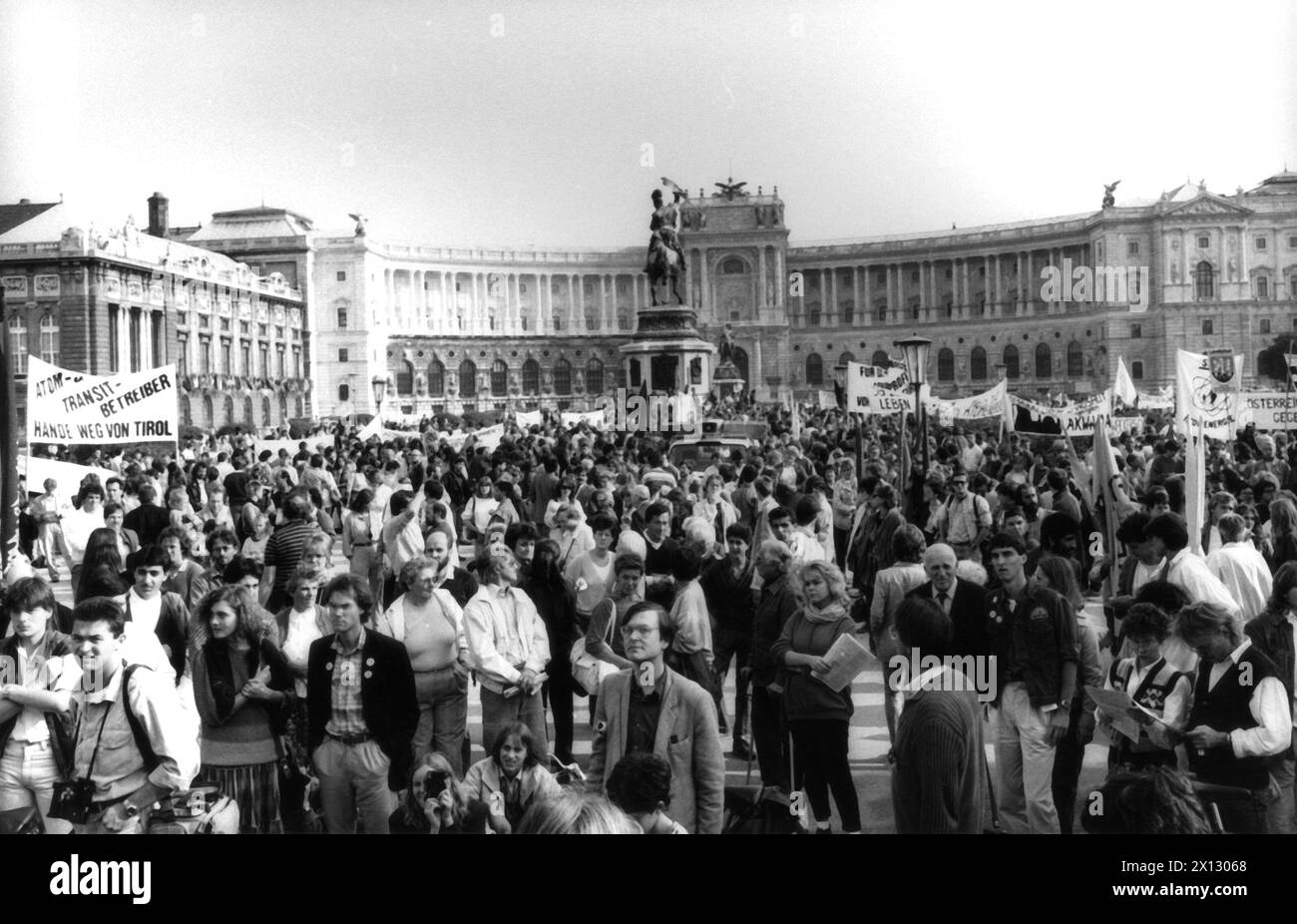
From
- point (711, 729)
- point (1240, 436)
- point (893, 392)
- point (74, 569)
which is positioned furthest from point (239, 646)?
point (1240, 436)

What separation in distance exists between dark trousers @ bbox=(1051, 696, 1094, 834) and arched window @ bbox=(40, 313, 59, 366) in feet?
160

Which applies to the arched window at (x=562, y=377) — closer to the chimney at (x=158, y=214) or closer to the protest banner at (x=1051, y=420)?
the chimney at (x=158, y=214)

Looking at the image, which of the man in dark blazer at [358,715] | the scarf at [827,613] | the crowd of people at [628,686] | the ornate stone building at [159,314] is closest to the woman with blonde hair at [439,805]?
the crowd of people at [628,686]

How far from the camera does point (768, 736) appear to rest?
7.52 metres

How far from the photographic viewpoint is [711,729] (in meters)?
5.63

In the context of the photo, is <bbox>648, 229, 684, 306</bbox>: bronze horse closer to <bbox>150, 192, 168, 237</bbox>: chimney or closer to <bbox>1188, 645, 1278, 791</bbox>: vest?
<bbox>1188, 645, 1278, 791</bbox>: vest

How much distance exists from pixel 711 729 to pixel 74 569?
6667 millimetres

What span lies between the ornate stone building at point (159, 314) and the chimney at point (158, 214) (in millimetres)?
90

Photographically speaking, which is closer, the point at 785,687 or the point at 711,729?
the point at 711,729

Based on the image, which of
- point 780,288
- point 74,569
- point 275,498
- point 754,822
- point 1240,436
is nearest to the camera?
point 754,822

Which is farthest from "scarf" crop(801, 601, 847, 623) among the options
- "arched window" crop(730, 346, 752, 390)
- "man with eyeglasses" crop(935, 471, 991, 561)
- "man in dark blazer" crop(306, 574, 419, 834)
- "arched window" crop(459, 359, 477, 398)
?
"arched window" crop(730, 346, 752, 390)

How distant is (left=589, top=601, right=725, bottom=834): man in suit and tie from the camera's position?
5.60 metres

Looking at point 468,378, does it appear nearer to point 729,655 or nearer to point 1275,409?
point 1275,409
